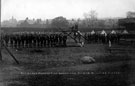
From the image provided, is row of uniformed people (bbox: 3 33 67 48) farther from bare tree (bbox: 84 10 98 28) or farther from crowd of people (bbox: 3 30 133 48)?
bare tree (bbox: 84 10 98 28)

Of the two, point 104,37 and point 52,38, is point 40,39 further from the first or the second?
point 104,37

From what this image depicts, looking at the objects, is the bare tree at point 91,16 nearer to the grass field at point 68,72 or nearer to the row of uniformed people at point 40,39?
the grass field at point 68,72

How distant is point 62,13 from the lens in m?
5.20

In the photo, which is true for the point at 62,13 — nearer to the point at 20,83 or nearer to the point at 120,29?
the point at 20,83

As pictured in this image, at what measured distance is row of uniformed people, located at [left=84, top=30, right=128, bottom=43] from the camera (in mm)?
8342

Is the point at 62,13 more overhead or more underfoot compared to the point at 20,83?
more overhead

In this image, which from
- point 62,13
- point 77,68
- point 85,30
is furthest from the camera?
point 85,30

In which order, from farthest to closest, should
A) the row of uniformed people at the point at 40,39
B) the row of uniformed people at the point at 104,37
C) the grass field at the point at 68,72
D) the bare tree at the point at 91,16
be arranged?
the row of uniformed people at the point at 40,39
the row of uniformed people at the point at 104,37
the bare tree at the point at 91,16
the grass field at the point at 68,72

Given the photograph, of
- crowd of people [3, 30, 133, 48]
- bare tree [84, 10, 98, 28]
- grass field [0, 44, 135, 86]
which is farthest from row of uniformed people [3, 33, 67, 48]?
grass field [0, 44, 135, 86]

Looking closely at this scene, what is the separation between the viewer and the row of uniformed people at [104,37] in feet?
27.4

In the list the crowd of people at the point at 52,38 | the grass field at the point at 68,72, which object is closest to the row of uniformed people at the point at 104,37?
the crowd of people at the point at 52,38

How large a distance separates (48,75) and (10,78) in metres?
0.76

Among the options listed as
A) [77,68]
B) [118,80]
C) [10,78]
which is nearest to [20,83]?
[10,78]

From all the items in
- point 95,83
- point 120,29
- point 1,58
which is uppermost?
point 120,29
